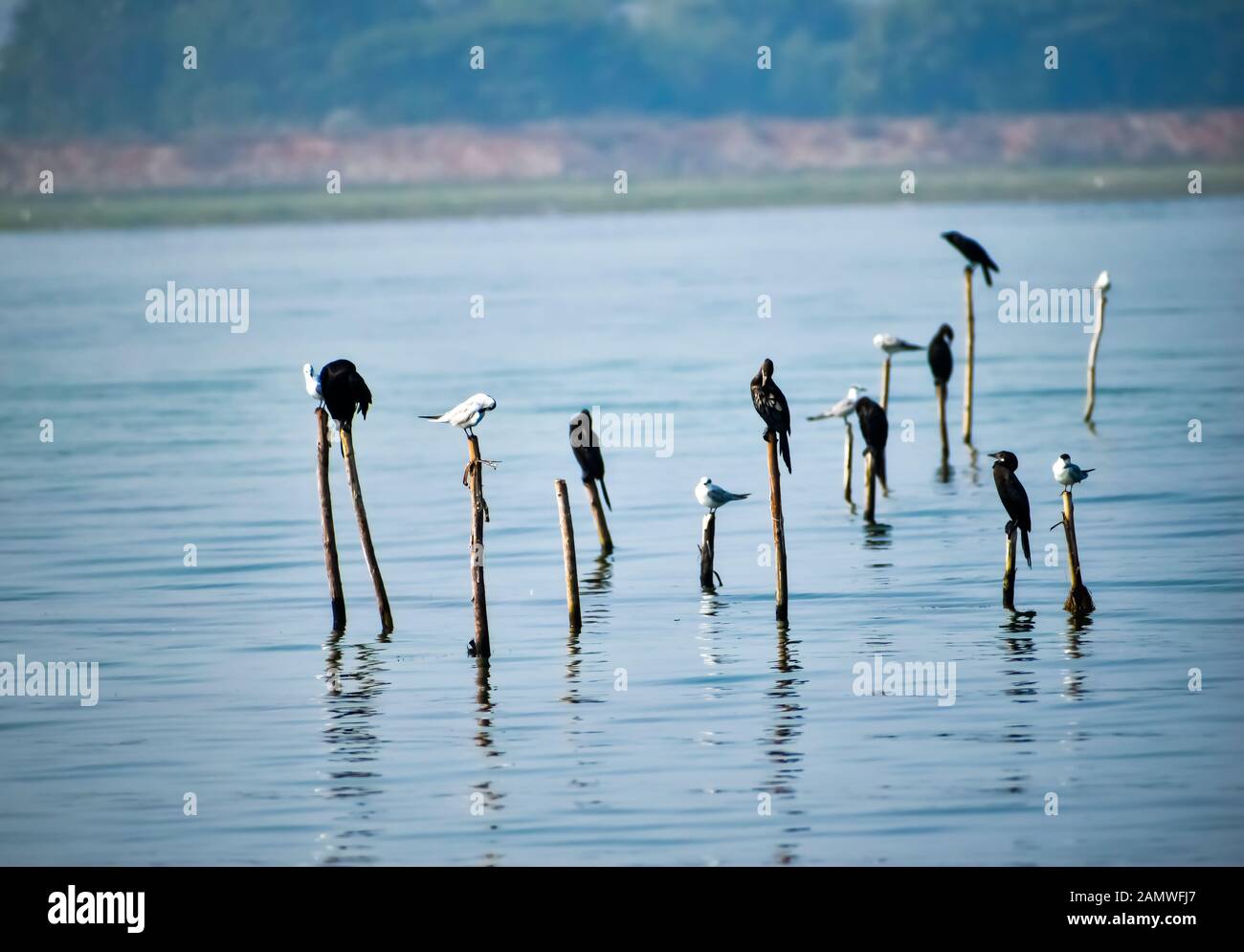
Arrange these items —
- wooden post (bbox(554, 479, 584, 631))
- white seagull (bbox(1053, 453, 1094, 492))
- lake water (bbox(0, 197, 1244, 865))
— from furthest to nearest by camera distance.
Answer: wooden post (bbox(554, 479, 584, 631)) → white seagull (bbox(1053, 453, 1094, 492)) → lake water (bbox(0, 197, 1244, 865))

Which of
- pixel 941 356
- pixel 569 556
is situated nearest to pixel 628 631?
pixel 569 556

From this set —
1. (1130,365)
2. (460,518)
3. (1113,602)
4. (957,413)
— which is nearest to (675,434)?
(957,413)

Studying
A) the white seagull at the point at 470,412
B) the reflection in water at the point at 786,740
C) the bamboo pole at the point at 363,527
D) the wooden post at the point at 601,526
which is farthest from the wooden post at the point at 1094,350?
the white seagull at the point at 470,412

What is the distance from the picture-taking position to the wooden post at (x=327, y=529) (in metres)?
21.7

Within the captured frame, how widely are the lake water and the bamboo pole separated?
37 cm

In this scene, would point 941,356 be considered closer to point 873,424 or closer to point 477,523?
point 873,424

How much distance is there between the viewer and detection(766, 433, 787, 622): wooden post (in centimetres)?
2156

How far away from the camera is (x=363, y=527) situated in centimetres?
2234

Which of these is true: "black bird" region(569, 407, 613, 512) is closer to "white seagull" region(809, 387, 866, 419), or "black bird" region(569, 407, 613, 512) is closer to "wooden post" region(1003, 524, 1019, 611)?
"white seagull" region(809, 387, 866, 419)

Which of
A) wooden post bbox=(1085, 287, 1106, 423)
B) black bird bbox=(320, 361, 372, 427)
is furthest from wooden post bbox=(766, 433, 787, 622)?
wooden post bbox=(1085, 287, 1106, 423)

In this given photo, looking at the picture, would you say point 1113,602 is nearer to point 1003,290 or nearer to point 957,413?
point 957,413

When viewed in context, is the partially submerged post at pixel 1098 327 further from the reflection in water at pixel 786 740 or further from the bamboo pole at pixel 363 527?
the bamboo pole at pixel 363 527

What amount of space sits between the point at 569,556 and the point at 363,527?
1.99 metres

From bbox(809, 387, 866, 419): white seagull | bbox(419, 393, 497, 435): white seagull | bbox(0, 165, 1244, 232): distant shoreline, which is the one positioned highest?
bbox(0, 165, 1244, 232): distant shoreline
